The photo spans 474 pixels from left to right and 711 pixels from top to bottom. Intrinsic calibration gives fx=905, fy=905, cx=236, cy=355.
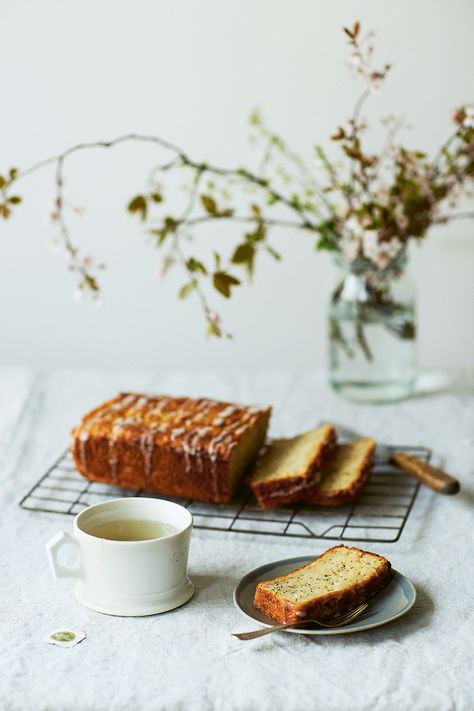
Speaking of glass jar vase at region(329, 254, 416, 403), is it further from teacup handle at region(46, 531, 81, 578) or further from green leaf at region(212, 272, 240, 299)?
teacup handle at region(46, 531, 81, 578)

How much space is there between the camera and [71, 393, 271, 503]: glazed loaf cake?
5.22 ft

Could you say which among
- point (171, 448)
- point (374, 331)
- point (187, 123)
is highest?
point (187, 123)

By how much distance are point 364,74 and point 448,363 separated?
1864 mm

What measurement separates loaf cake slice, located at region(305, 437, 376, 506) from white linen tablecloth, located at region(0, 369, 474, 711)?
4.4 inches

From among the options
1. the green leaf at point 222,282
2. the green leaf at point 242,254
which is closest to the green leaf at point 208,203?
the green leaf at point 242,254

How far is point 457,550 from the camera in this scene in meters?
1.44

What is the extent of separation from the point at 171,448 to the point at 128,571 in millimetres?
412

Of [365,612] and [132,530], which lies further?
[132,530]

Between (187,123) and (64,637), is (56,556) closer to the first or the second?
(64,637)

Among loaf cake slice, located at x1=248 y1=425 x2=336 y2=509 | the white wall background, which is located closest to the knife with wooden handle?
loaf cake slice, located at x1=248 y1=425 x2=336 y2=509

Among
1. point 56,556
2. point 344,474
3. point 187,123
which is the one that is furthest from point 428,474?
point 187,123

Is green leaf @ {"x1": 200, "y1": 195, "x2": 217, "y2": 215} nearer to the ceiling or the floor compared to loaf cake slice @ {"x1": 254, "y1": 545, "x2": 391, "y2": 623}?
nearer to the ceiling

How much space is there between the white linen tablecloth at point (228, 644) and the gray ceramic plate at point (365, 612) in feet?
0.06

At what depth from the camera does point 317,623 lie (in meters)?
1.16
